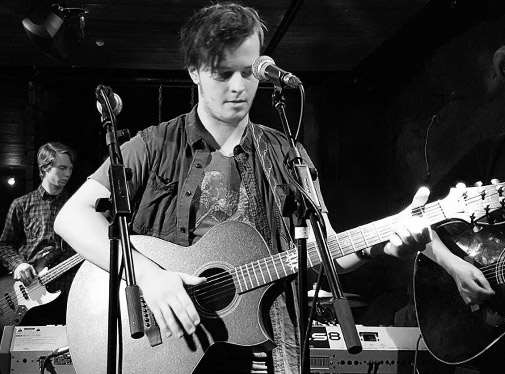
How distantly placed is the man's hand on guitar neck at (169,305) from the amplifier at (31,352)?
1650 mm

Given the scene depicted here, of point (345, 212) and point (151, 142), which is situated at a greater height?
point (345, 212)

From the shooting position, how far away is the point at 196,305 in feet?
7.66

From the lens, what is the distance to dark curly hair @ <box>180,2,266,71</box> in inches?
93.9

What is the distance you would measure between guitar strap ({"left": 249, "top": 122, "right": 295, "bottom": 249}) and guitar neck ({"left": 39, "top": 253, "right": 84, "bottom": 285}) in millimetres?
2973

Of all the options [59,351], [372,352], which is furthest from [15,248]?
[372,352]

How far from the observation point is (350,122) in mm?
7332

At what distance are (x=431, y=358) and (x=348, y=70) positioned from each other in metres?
4.77

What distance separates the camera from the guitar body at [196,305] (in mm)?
2203

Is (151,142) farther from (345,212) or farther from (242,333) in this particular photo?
(345,212)

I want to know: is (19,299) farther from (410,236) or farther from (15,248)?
(410,236)

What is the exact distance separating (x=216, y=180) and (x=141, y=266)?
52cm

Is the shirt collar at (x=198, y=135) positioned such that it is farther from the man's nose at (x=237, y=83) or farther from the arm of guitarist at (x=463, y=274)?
the arm of guitarist at (x=463, y=274)

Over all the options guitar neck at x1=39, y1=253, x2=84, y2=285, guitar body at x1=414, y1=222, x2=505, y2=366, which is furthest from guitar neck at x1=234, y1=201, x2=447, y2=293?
guitar neck at x1=39, y1=253, x2=84, y2=285

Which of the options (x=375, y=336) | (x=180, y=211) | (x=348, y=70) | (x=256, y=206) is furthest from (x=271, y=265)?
(x=348, y=70)
